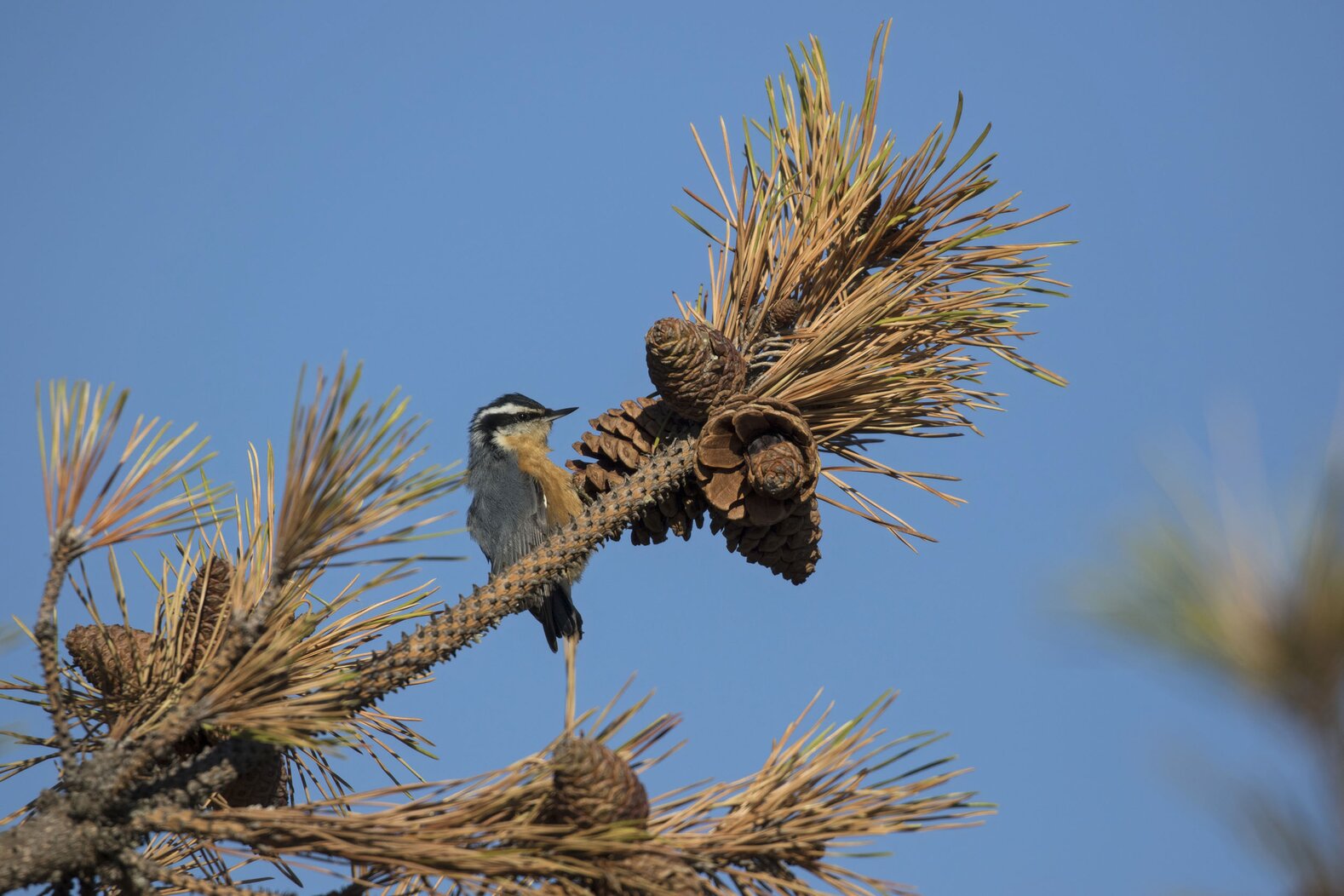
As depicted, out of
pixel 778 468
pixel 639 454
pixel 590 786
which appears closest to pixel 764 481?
pixel 778 468

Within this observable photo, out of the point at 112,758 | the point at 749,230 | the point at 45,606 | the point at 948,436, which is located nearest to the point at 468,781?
the point at 112,758

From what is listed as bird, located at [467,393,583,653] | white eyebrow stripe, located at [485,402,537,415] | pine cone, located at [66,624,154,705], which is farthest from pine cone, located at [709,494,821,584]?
white eyebrow stripe, located at [485,402,537,415]

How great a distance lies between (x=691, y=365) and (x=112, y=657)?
4.15ft

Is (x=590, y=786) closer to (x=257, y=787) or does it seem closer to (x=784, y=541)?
(x=257, y=787)

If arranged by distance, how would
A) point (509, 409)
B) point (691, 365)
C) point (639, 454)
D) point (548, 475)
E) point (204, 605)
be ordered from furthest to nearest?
point (509, 409), point (548, 475), point (639, 454), point (691, 365), point (204, 605)

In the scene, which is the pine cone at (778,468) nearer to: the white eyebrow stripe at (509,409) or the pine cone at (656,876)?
the pine cone at (656,876)

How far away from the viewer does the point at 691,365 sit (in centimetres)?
264

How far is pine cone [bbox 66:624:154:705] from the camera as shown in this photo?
220 centimetres

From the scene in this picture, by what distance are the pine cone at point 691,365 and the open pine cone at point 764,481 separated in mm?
53

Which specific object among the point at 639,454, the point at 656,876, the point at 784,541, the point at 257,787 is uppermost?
the point at 639,454

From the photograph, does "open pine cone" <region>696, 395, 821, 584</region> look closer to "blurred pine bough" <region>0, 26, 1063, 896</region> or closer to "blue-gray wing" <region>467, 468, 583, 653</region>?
"blurred pine bough" <region>0, 26, 1063, 896</region>

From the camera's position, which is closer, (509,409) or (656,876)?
(656,876)

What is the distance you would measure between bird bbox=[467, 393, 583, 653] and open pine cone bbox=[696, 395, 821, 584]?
8.15 feet

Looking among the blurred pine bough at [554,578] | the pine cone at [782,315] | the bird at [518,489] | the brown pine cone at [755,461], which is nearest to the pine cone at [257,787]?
the blurred pine bough at [554,578]
